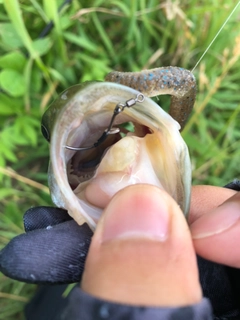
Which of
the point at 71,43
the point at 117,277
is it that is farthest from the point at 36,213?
the point at 71,43

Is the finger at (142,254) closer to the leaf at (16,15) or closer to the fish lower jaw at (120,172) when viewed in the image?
the fish lower jaw at (120,172)

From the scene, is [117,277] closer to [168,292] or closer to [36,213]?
[168,292]

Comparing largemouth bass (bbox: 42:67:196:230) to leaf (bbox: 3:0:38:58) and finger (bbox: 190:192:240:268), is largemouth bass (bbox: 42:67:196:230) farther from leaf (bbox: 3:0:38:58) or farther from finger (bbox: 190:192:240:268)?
leaf (bbox: 3:0:38:58)

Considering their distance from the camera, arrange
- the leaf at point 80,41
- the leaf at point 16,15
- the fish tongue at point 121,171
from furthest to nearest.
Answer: the leaf at point 80,41 → the leaf at point 16,15 → the fish tongue at point 121,171

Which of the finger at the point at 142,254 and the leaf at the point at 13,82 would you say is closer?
the finger at the point at 142,254

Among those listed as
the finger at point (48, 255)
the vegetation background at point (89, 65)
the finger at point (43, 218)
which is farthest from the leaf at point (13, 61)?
the finger at point (48, 255)

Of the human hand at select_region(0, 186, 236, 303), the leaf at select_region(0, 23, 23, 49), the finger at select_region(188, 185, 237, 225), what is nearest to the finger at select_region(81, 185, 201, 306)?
the human hand at select_region(0, 186, 236, 303)
